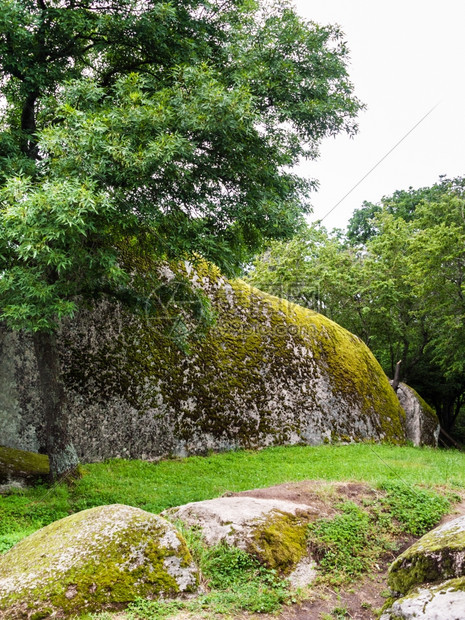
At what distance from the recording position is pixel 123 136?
272 inches

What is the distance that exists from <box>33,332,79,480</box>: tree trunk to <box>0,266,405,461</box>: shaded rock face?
2.06 m

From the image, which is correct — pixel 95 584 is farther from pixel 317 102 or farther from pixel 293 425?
pixel 293 425

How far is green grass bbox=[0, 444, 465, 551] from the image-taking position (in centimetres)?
827

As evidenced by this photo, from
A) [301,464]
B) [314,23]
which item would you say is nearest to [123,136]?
[314,23]

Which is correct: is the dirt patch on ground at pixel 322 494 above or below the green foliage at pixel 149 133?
below

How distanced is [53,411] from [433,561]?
795cm

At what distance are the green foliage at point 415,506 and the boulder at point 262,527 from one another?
1421 mm

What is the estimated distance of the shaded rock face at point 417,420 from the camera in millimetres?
18953

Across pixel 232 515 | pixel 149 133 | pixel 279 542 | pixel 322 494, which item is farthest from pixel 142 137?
pixel 322 494

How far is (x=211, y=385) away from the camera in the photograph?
564 inches

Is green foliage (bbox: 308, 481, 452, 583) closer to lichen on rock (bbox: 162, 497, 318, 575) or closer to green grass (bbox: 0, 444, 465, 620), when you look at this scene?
green grass (bbox: 0, 444, 465, 620)

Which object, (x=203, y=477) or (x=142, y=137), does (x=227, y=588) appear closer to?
(x=203, y=477)

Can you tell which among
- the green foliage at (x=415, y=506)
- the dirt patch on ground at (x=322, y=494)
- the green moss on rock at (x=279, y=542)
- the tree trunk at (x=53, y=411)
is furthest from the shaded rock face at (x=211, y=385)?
the green moss on rock at (x=279, y=542)

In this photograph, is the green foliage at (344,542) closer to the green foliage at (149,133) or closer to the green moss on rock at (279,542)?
the green moss on rock at (279,542)
